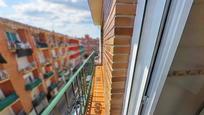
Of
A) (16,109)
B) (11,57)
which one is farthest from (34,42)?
(16,109)

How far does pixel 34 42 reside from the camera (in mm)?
5562

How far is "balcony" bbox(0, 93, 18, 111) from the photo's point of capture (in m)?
3.48

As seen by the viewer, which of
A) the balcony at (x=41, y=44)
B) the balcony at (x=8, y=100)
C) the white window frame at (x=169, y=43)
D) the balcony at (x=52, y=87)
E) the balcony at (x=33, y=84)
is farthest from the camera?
the balcony at (x=52, y=87)

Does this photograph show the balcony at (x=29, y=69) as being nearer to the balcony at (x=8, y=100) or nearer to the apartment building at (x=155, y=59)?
the balcony at (x=8, y=100)

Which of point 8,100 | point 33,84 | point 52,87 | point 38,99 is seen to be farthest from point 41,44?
point 8,100

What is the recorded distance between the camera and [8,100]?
375cm

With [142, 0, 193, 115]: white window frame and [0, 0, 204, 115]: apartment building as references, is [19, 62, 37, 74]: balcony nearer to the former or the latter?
[0, 0, 204, 115]: apartment building

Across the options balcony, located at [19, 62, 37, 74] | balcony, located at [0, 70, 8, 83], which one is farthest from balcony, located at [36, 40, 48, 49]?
balcony, located at [0, 70, 8, 83]

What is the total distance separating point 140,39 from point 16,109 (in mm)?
4725

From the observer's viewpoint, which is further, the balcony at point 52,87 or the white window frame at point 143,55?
the balcony at point 52,87

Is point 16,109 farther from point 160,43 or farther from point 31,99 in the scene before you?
point 160,43

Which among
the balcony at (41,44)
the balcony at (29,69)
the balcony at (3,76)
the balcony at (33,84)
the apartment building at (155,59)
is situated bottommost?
the balcony at (33,84)

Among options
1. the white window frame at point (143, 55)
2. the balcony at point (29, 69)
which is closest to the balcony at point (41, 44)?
the balcony at point (29, 69)

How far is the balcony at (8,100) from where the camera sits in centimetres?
348
